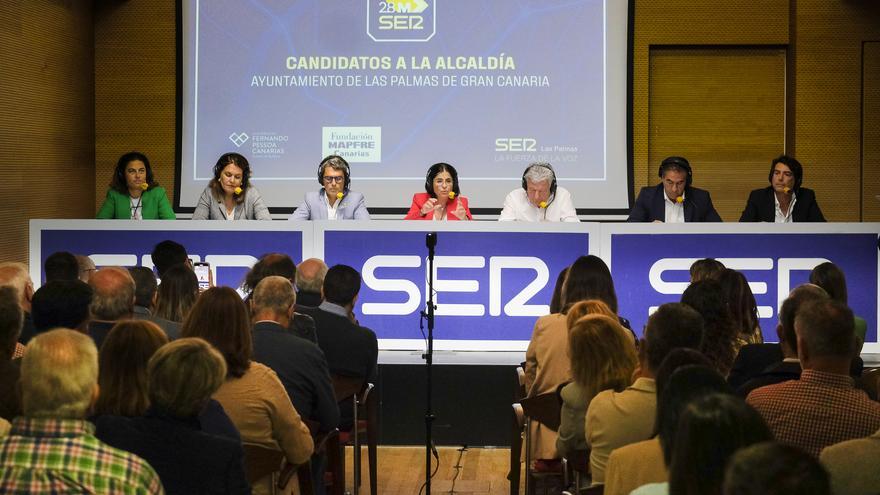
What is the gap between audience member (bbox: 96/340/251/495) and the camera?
2.64 m

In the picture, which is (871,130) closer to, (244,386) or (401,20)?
(401,20)

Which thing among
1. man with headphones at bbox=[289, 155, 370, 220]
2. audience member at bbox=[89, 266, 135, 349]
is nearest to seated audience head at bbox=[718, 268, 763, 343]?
audience member at bbox=[89, 266, 135, 349]

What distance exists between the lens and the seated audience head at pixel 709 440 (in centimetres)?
176

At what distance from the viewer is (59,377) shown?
2287 millimetres

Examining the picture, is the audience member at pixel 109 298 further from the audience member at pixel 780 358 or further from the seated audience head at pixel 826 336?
the seated audience head at pixel 826 336

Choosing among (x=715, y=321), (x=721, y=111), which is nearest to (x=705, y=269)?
(x=715, y=321)

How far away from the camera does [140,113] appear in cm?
966

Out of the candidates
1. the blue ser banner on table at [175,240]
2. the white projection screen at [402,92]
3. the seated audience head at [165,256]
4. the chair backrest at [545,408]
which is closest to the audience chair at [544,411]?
the chair backrest at [545,408]

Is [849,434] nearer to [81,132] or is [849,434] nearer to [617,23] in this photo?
[617,23]

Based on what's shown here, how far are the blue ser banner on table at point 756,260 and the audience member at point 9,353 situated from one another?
12.0 ft

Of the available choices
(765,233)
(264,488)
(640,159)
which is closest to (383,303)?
(765,233)

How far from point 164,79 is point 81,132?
2.59 feet

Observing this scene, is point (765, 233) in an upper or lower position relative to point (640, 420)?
upper

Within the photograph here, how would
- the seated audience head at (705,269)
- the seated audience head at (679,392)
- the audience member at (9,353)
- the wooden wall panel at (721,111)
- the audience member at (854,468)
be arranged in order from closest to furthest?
the seated audience head at (679,392)
the audience member at (854,468)
the audience member at (9,353)
the seated audience head at (705,269)
the wooden wall panel at (721,111)
